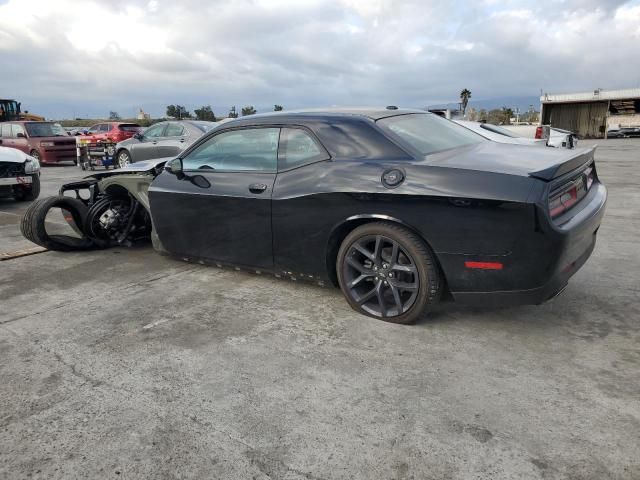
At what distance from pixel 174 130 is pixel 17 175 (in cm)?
417

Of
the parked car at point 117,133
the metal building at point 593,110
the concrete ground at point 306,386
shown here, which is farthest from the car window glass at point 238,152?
the metal building at point 593,110

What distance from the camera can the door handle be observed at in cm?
378

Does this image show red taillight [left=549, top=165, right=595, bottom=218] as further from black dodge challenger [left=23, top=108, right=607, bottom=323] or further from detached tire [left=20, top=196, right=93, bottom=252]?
detached tire [left=20, top=196, right=93, bottom=252]

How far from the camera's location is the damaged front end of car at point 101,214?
5123mm

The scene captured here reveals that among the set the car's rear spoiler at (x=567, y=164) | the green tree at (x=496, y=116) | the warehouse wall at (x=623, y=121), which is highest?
the green tree at (x=496, y=116)

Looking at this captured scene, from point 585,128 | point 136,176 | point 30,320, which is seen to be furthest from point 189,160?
point 585,128

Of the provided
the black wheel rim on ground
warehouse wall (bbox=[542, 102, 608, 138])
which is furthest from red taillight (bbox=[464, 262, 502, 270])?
warehouse wall (bbox=[542, 102, 608, 138])

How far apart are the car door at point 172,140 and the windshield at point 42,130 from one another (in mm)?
7459

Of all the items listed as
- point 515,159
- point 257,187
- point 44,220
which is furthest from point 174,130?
point 515,159

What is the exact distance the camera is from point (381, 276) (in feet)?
11.0

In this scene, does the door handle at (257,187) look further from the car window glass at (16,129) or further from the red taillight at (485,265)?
the car window glass at (16,129)

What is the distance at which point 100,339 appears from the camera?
127 inches

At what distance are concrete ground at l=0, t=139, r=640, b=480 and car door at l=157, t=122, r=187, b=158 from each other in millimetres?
7850

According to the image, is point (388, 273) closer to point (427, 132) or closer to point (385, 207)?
point (385, 207)
